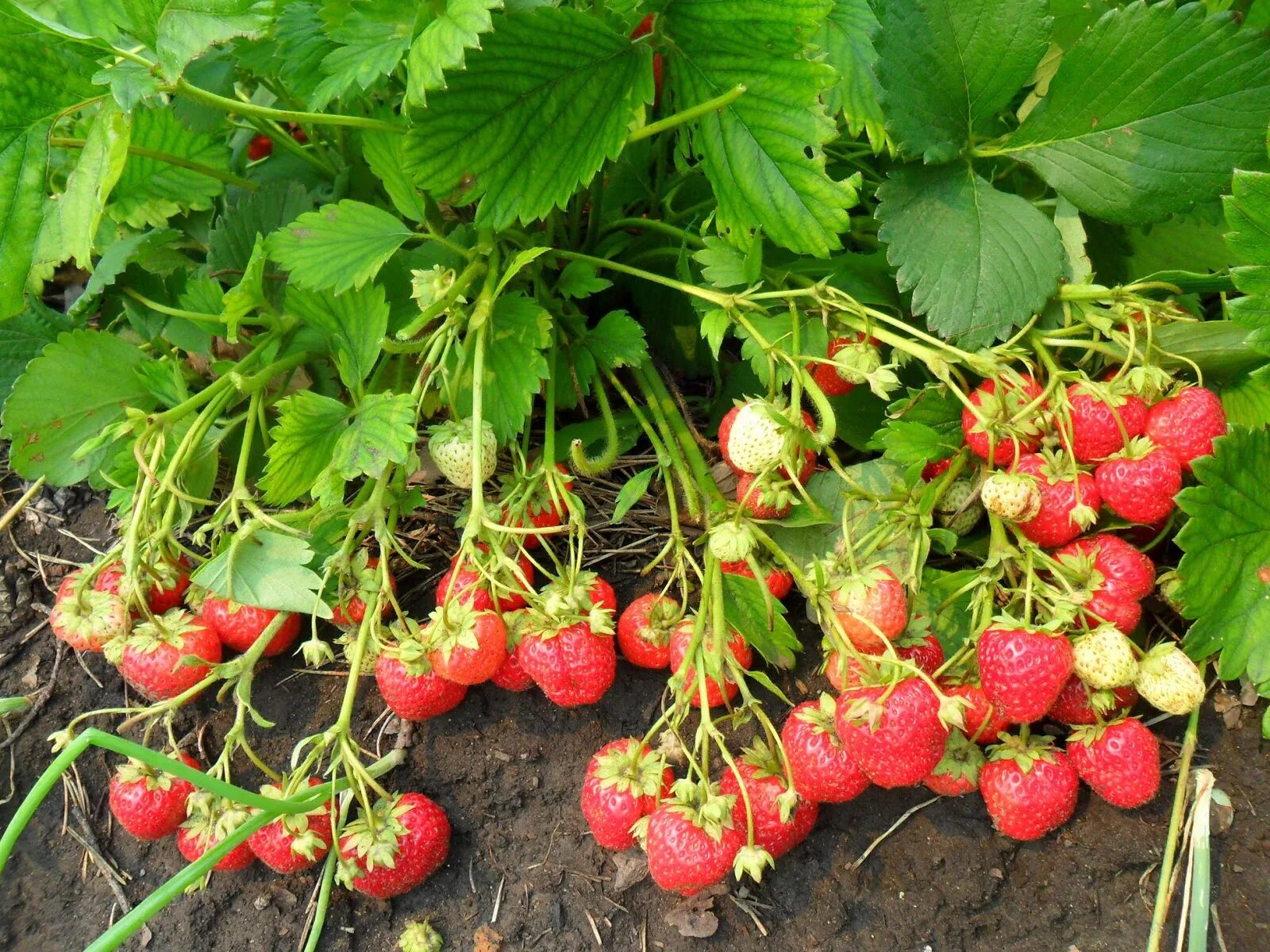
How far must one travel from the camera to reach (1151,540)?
4.15 feet

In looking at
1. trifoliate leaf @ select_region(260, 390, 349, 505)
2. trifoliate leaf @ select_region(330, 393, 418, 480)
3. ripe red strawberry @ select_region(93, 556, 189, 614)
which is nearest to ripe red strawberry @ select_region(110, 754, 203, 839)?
ripe red strawberry @ select_region(93, 556, 189, 614)

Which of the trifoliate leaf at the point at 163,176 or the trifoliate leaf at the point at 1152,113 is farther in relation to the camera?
the trifoliate leaf at the point at 163,176

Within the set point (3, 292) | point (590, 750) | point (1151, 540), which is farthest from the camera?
point (590, 750)

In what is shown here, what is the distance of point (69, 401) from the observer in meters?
1.48

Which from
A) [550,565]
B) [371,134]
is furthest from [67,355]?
[550,565]

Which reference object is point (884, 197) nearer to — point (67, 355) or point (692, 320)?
point (692, 320)

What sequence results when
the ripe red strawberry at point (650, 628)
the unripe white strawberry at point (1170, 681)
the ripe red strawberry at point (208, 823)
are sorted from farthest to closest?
the ripe red strawberry at point (650, 628) < the ripe red strawberry at point (208, 823) < the unripe white strawberry at point (1170, 681)

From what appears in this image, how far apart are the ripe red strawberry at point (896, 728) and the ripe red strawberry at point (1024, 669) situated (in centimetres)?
8

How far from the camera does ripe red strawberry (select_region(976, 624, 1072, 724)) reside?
1.02 meters

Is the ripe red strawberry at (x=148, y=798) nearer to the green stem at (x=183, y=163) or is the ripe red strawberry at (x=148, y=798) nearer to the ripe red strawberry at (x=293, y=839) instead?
the ripe red strawberry at (x=293, y=839)

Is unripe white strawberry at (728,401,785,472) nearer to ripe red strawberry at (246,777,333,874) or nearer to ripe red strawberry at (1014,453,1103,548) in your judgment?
ripe red strawberry at (1014,453,1103,548)

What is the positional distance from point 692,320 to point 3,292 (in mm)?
926

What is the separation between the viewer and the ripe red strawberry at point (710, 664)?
1.13 meters

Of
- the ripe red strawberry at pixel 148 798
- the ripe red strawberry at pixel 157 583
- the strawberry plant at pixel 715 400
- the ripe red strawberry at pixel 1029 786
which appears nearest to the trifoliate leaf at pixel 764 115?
the strawberry plant at pixel 715 400
